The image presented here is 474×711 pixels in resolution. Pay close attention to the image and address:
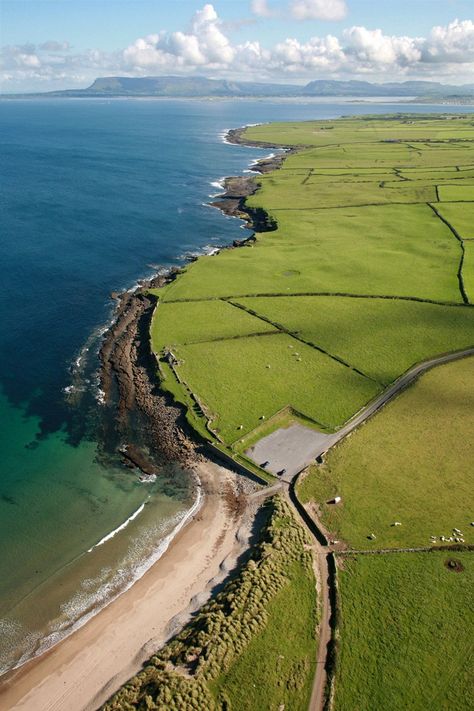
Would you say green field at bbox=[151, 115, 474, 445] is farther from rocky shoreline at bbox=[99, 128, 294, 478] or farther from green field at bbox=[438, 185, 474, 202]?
green field at bbox=[438, 185, 474, 202]

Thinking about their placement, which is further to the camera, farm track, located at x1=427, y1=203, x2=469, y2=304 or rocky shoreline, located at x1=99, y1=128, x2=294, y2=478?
farm track, located at x1=427, y1=203, x2=469, y2=304

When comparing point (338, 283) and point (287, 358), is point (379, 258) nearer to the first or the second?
point (338, 283)

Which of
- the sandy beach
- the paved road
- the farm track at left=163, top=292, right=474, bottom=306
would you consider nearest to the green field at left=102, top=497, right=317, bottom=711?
the sandy beach

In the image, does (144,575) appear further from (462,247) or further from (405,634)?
(462,247)

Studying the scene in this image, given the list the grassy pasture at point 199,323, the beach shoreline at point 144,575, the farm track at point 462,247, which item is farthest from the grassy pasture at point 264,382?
the farm track at point 462,247

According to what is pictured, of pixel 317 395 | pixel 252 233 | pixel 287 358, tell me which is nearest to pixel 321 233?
pixel 252 233
